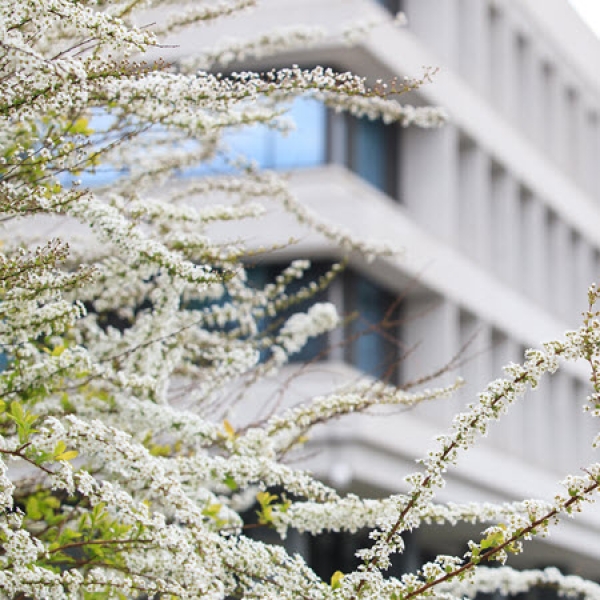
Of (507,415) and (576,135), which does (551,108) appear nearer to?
(576,135)

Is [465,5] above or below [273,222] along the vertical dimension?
above

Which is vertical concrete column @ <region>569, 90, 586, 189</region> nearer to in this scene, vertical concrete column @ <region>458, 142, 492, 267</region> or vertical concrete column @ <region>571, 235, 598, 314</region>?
vertical concrete column @ <region>571, 235, 598, 314</region>

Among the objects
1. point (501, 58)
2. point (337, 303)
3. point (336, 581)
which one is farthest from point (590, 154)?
point (336, 581)

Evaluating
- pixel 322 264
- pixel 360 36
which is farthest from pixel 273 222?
pixel 360 36

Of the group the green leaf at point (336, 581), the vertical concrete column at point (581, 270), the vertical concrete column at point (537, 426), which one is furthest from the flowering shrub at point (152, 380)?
the vertical concrete column at point (581, 270)

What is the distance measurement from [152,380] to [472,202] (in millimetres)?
23795

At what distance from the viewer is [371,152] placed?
26.3 m

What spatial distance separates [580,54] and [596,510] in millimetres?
10365

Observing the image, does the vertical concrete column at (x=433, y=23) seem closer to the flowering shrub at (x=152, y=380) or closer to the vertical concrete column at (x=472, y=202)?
the vertical concrete column at (x=472, y=202)

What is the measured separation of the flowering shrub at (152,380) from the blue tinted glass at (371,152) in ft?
61.0

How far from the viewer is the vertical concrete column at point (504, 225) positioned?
100ft

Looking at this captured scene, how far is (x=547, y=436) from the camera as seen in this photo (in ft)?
105

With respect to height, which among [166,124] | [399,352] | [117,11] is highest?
[117,11]

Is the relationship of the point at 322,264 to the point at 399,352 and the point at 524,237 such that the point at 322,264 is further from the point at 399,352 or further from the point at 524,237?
the point at 524,237
